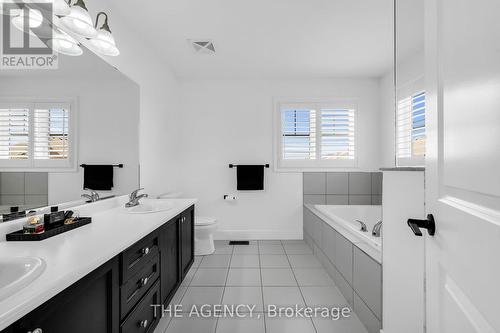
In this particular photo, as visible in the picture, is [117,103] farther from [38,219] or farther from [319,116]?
[319,116]

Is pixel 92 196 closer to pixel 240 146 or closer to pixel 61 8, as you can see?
pixel 61 8

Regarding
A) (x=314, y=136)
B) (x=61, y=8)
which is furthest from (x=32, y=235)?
(x=314, y=136)

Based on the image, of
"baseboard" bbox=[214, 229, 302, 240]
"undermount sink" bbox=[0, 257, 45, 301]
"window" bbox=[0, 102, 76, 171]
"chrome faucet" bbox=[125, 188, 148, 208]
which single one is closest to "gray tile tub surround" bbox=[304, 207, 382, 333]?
"baseboard" bbox=[214, 229, 302, 240]

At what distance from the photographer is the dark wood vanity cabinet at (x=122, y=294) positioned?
2.48 ft

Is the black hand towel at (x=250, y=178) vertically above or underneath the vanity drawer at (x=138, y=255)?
above

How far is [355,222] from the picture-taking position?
3238 millimetres

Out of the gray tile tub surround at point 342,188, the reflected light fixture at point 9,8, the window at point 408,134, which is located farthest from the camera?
the gray tile tub surround at point 342,188

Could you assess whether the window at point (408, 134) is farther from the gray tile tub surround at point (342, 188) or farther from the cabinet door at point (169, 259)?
the cabinet door at point (169, 259)

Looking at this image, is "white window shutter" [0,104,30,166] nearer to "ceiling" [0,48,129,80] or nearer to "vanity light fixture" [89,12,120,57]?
"ceiling" [0,48,129,80]

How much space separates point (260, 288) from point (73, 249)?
1593 mm

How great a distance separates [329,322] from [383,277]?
574mm

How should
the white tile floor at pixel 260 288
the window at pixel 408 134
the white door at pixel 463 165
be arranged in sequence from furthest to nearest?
1. the window at pixel 408 134
2. the white tile floor at pixel 260 288
3. the white door at pixel 463 165

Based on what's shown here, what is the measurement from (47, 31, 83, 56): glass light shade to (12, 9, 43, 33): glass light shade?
0.11 meters

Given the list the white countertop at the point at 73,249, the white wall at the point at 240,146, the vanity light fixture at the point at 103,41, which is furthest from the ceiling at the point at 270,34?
the white countertop at the point at 73,249
